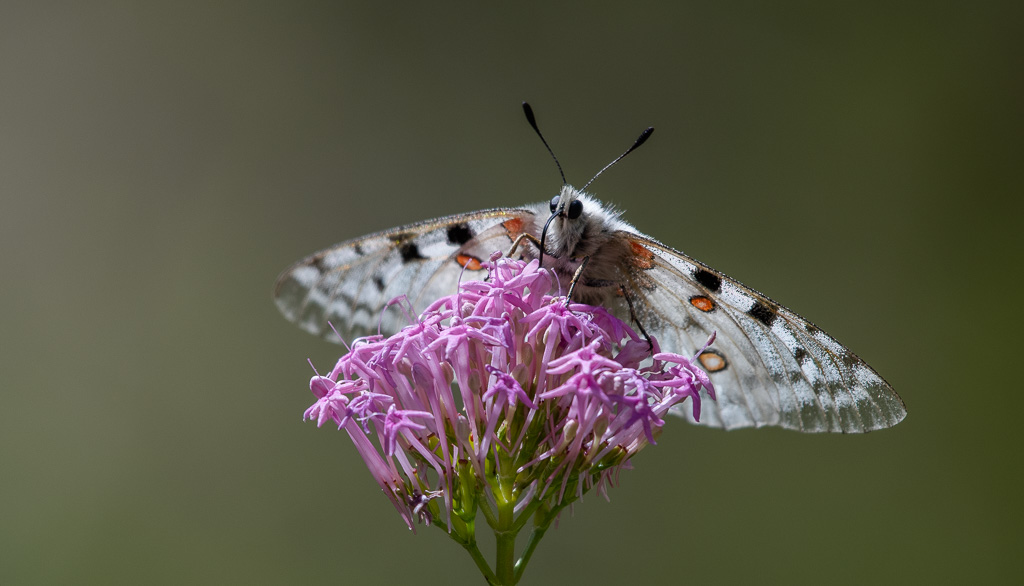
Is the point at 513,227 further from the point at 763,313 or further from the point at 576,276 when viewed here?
the point at 763,313

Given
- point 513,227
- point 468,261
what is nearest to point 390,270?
point 468,261

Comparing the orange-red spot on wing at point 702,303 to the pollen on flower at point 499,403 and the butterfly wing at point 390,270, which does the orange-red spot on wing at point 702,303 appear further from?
the butterfly wing at point 390,270

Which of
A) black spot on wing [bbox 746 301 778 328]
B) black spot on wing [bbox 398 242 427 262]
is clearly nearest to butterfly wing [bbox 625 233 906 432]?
black spot on wing [bbox 746 301 778 328]

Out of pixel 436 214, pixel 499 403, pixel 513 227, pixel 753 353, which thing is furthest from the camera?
pixel 436 214

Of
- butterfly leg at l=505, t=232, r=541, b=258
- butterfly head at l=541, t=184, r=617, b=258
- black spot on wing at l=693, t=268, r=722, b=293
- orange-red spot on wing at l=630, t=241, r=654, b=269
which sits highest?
butterfly leg at l=505, t=232, r=541, b=258

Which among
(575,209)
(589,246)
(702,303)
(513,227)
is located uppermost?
(513,227)

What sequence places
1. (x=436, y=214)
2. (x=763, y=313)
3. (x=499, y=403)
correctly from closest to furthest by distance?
(x=499, y=403), (x=763, y=313), (x=436, y=214)

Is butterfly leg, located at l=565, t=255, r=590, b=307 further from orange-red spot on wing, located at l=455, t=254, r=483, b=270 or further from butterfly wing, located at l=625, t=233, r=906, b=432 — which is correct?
orange-red spot on wing, located at l=455, t=254, r=483, b=270

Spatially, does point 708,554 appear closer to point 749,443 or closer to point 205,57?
point 749,443

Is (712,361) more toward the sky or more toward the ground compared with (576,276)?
more toward the ground
